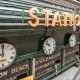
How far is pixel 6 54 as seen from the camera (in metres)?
2.70

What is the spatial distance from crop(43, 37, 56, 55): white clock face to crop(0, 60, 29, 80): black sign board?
0.71 m

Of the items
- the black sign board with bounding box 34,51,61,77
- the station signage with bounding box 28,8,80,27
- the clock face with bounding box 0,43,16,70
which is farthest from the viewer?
the black sign board with bounding box 34,51,61,77

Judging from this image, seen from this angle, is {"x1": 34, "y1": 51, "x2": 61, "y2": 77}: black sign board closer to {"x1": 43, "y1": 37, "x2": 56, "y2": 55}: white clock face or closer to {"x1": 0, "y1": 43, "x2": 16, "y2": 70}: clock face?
{"x1": 43, "y1": 37, "x2": 56, "y2": 55}: white clock face

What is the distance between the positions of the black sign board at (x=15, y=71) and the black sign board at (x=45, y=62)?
0.38 meters

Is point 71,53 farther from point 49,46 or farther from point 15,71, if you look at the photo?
point 15,71

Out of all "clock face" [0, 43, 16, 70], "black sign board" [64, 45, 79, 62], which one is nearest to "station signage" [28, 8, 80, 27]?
"clock face" [0, 43, 16, 70]

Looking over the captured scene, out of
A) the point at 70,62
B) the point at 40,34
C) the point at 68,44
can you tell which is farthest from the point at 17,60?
the point at 70,62

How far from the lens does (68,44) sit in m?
4.73

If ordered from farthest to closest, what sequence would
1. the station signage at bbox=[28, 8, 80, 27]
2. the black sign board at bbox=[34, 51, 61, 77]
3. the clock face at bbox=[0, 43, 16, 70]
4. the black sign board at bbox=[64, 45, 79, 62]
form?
the black sign board at bbox=[64, 45, 79, 62] → the black sign board at bbox=[34, 51, 61, 77] → the station signage at bbox=[28, 8, 80, 27] → the clock face at bbox=[0, 43, 16, 70]

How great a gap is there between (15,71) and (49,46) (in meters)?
1.32

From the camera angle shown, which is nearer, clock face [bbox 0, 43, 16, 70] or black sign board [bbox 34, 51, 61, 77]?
clock face [bbox 0, 43, 16, 70]

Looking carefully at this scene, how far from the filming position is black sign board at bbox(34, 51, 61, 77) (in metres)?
3.56

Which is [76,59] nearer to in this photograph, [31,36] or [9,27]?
A: [31,36]

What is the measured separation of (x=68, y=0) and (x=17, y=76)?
219cm
